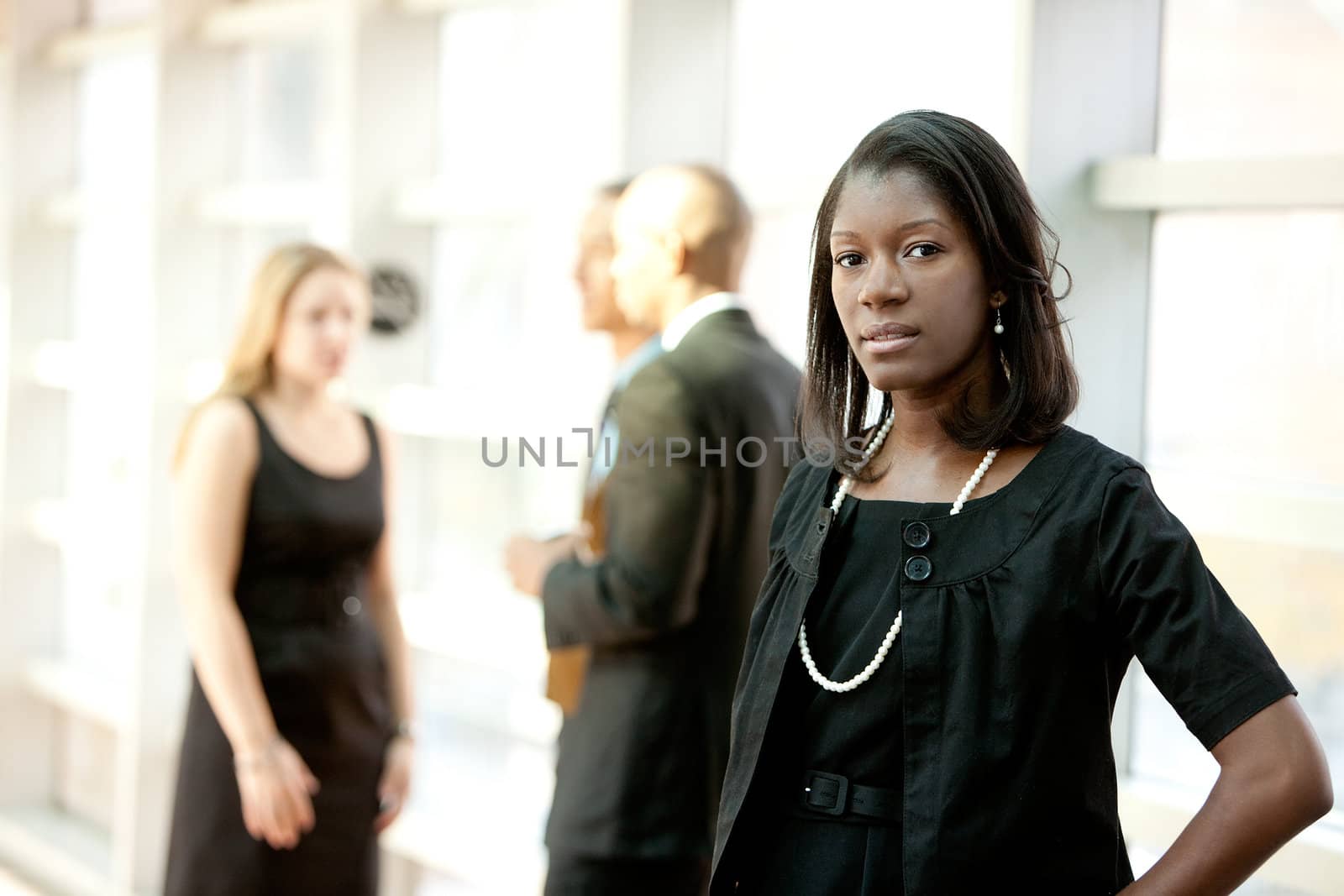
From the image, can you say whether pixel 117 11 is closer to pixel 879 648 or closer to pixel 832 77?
pixel 832 77

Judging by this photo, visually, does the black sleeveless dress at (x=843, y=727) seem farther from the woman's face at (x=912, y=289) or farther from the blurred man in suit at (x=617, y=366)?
the blurred man in suit at (x=617, y=366)

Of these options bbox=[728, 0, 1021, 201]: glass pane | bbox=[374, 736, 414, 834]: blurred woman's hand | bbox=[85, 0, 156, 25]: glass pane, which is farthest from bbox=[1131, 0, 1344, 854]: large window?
bbox=[85, 0, 156, 25]: glass pane

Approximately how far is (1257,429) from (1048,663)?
0.98m

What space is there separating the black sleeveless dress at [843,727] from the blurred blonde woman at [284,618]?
5.93ft

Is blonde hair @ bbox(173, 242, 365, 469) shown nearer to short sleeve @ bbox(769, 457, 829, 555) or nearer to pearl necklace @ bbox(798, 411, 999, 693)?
short sleeve @ bbox(769, 457, 829, 555)

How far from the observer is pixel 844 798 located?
1185mm

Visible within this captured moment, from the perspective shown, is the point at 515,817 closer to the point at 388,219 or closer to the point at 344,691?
the point at 344,691

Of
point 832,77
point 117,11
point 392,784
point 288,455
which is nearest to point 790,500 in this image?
point 832,77

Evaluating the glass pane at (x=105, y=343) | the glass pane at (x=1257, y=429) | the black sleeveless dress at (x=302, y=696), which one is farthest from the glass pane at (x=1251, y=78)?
the glass pane at (x=105, y=343)

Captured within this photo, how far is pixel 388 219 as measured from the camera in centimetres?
354

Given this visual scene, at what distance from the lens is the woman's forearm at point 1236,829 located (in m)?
1.05

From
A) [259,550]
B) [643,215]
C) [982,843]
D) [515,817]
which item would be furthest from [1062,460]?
[515,817]

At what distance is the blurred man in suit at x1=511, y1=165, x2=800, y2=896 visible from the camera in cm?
213

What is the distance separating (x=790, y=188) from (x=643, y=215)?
333 mm
